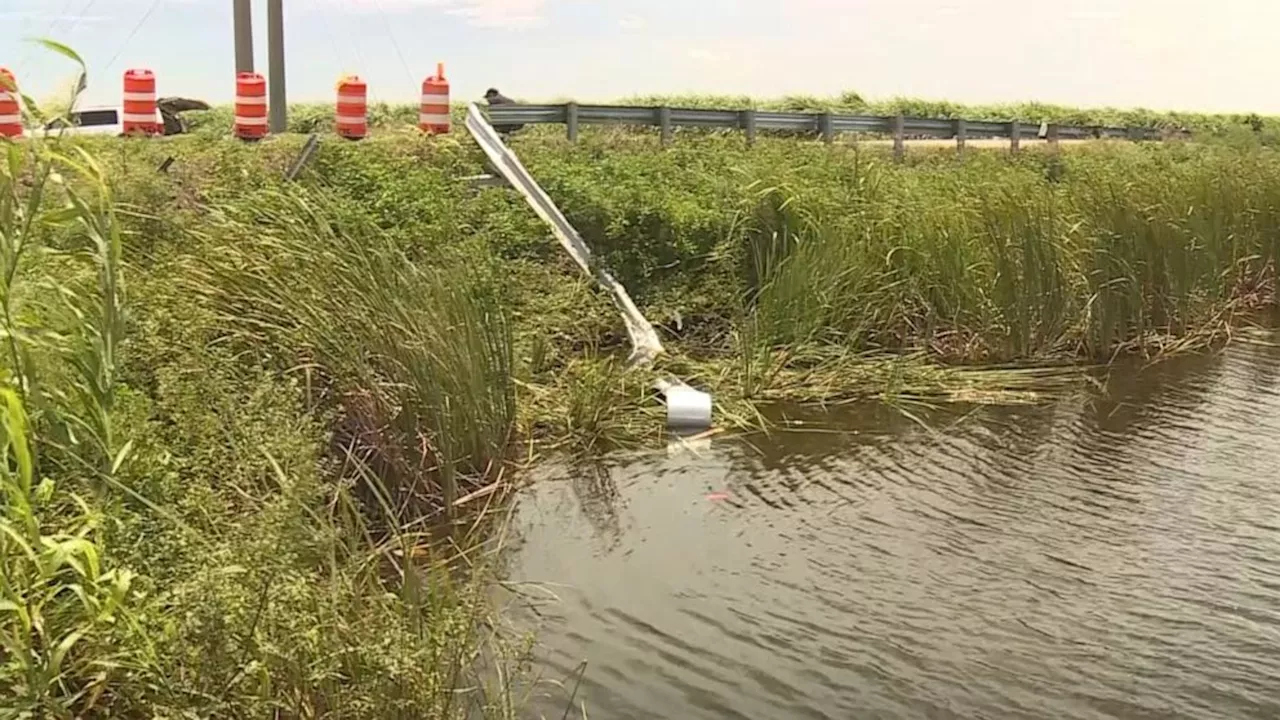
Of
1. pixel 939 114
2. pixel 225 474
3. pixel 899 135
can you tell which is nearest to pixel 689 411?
pixel 225 474

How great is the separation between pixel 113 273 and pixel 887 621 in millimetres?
3041

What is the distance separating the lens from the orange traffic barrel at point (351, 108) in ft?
38.5

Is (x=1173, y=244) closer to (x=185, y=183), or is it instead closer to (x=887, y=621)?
(x=887, y=621)

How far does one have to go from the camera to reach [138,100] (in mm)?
11867

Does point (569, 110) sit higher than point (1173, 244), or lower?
higher

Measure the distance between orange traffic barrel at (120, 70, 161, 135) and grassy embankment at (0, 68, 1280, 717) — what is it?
133 cm

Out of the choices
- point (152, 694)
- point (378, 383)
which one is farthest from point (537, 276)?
point (152, 694)

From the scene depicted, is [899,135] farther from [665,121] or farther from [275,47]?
[275,47]

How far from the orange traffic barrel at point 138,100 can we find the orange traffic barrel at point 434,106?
2.70m

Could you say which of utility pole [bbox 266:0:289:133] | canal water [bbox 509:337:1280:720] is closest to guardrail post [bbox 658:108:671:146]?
utility pole [bbox 266:0:289:133]

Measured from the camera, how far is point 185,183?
8.74 m

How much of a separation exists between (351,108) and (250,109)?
97 cm

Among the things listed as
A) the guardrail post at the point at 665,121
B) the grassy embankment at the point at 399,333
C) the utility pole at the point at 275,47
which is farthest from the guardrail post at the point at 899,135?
the utility pole at the point at 275,47

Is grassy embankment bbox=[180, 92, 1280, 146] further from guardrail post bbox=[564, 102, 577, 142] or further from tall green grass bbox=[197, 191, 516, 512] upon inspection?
tall green grass bbox=[197, 191, 516, 512]
